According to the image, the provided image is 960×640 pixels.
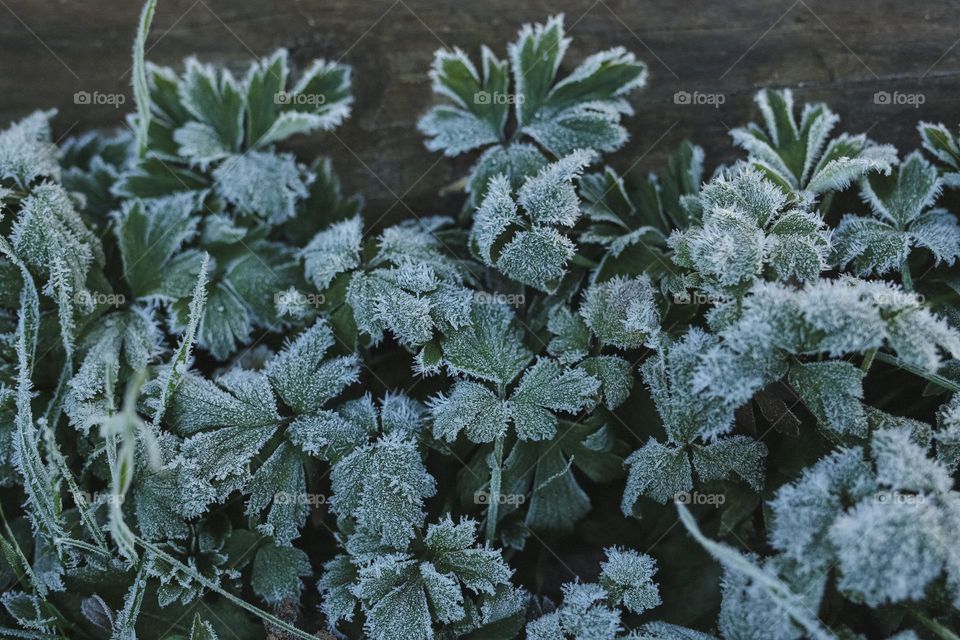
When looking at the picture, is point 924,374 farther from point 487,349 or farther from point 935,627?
point 487,349

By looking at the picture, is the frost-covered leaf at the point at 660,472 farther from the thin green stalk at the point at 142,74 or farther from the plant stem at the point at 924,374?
the thin green stalk at the point at 142,74

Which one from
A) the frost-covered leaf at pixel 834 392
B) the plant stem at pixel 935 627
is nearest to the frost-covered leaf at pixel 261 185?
the frost-covered leaf at pixel 834 392

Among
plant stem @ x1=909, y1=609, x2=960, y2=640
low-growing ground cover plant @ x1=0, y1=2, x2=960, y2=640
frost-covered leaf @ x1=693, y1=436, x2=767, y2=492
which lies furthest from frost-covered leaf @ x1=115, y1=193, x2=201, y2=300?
plant stem @ x1=909, y1=609, x2=960, y2=640

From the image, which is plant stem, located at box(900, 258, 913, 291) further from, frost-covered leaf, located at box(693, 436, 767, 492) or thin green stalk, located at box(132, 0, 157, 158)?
thin green stalk, located at box(132, 0, 157, 158)

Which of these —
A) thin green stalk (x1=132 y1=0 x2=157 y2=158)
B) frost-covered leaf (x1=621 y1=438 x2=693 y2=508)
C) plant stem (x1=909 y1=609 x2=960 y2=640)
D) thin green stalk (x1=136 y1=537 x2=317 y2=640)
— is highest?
thin green stalk (x1=132 y1=0 x2=157 y2=158)

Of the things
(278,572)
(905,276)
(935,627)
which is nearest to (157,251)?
(278,572)

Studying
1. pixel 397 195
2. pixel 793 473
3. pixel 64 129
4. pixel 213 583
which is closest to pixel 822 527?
pixel 793 473
